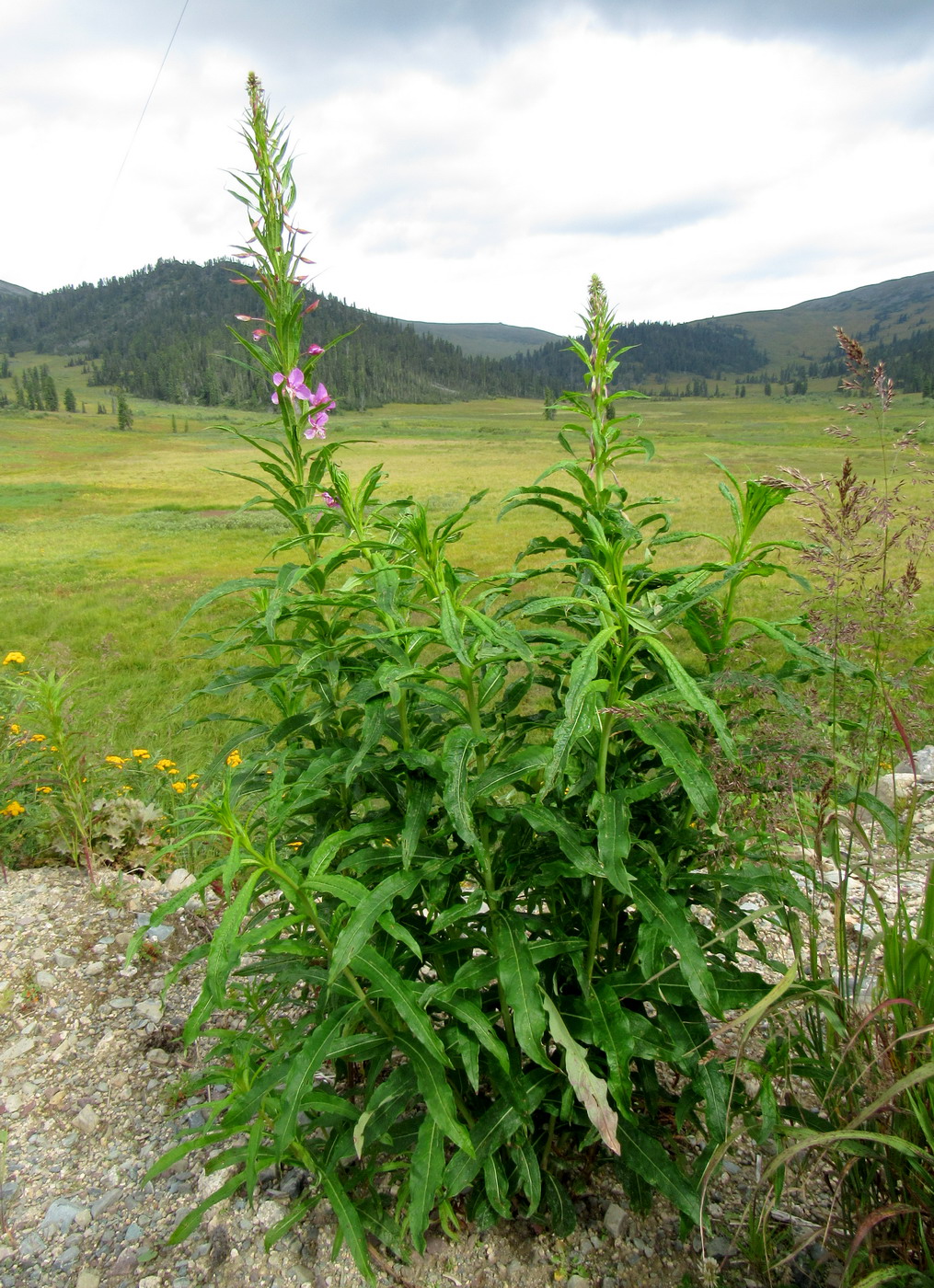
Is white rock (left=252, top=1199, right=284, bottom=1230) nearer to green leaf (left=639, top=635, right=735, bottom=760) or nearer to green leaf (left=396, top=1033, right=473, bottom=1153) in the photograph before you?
green leaf (left=396, top=1033, right=473, bottom=1153)

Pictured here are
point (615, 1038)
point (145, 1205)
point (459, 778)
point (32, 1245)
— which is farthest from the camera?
point (145, 1205)

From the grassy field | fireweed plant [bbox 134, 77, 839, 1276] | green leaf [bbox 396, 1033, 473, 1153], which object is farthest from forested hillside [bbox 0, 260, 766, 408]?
green leaf [bbox 396, 1033, 473, 1153]

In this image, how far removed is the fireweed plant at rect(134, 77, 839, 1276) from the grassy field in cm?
51

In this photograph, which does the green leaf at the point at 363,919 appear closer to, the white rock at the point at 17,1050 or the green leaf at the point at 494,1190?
the green leaf at the point at 494,1190

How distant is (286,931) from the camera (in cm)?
270

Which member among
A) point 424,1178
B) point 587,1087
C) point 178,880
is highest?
point 587,1087

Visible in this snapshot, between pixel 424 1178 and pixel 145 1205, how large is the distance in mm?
1074

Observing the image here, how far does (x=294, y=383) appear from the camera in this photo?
2254 millimetres

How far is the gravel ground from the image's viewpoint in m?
Result: 2.02

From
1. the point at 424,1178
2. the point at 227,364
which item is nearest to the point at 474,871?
the point at 424,1178

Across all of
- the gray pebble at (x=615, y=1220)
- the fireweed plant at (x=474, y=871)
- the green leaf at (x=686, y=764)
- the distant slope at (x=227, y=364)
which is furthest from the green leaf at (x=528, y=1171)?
the distant slope at (x=227, y=364)

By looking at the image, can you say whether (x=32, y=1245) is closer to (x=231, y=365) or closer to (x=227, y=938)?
(x=227, y=938)

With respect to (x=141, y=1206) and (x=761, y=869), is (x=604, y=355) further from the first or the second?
(x=141, y=1206)

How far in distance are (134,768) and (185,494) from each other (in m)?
27.9
